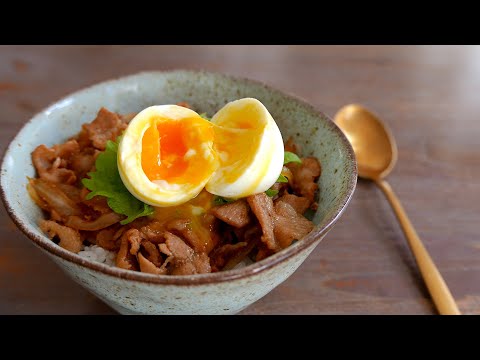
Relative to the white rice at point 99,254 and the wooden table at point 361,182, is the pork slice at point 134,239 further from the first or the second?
the wooden table at point 361,182

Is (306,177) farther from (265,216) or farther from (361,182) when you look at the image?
(361,182)

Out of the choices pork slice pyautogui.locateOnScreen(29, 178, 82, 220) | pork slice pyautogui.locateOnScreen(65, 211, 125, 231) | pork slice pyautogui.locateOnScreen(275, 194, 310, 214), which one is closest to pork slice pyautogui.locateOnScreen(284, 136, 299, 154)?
pork slice pyautogui.locateOnScreen(275, 194, 310, 214)

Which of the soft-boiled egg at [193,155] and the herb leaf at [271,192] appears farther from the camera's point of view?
the herb leaf at [271,192]

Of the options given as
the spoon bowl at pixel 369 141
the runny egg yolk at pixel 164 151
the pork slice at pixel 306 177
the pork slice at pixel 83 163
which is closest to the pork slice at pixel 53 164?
the pork slice at pixel 83 163

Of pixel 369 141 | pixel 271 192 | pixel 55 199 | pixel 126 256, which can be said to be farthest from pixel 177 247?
pixel 369 141

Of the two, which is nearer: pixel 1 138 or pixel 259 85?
pixel 259 85

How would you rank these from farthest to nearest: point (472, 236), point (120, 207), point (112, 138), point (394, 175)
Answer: point (394, 175)
point (472, 236)
point (112, 138)
point (120, 207)

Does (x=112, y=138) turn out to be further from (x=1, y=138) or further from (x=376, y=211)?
(x=376, y=211)

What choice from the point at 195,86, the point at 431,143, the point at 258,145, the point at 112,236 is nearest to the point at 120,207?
the point at 112,236
